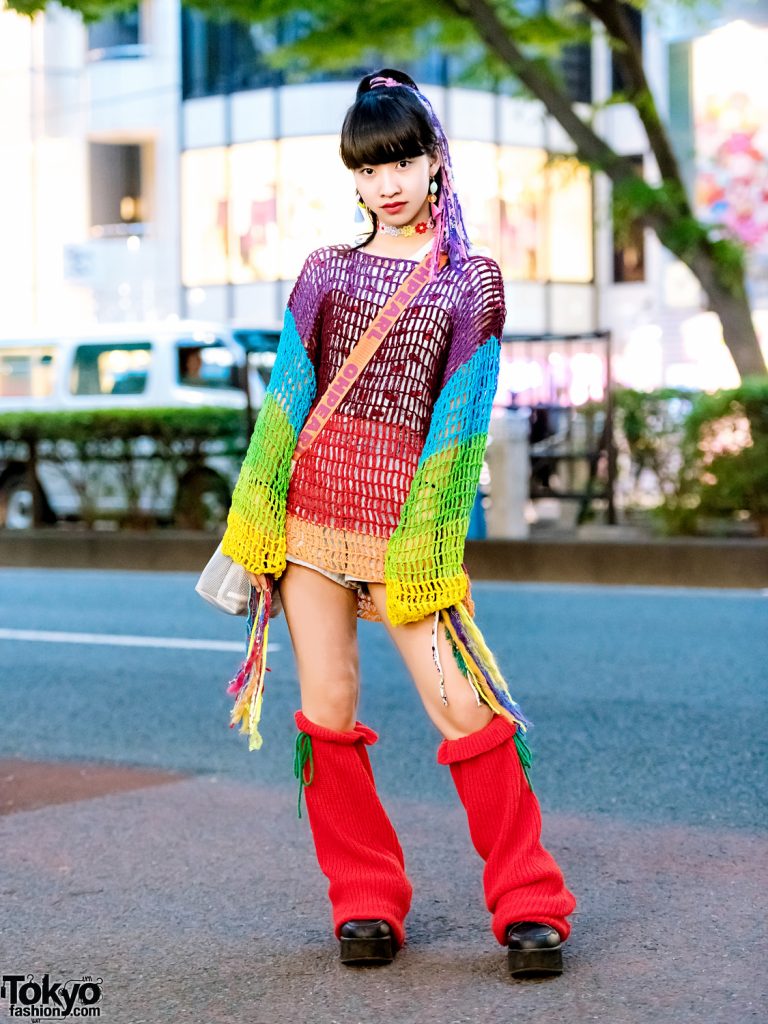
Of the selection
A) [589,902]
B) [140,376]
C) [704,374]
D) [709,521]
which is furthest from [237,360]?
[704,374]

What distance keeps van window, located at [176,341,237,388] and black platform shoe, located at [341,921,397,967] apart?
13.3m

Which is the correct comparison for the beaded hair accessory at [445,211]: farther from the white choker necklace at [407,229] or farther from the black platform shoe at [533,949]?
the black platform shoe at [533,949]

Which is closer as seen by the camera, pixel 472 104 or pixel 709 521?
pixel 709 521

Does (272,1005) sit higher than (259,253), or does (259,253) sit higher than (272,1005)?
(259,253)

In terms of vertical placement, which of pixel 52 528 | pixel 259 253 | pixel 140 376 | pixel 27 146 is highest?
pixel 27 146

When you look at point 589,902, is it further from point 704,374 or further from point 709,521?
point 704,374

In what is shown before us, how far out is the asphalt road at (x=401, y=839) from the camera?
334 centimetres

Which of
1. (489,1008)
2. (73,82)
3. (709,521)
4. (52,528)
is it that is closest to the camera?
(489,1008)

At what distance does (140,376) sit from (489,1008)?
554 inches

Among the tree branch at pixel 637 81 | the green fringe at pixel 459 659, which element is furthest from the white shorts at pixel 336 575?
the tree branch at pixel 637 81

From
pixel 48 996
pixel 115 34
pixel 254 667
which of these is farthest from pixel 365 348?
pixel 115 34

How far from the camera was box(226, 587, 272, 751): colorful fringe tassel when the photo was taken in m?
3.51

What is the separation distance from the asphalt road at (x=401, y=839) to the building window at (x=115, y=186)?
88.6 feet

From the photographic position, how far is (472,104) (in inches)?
1296
